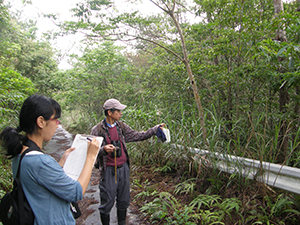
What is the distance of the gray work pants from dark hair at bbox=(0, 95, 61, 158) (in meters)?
1.81

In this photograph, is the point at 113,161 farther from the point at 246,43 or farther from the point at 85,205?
the point at 246,43

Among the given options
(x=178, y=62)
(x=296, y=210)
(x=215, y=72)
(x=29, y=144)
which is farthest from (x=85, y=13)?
(x=296, y=210)

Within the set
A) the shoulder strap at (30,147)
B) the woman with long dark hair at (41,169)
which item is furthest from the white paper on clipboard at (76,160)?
the shoulder strap at (30,147)

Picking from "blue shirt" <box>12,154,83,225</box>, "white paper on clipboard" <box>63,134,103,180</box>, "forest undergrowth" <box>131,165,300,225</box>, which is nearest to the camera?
"blue shirt" <box>12,154,83,225</box>

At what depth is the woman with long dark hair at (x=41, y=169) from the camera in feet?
4.67

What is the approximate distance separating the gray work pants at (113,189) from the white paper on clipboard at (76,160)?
1.32 meters

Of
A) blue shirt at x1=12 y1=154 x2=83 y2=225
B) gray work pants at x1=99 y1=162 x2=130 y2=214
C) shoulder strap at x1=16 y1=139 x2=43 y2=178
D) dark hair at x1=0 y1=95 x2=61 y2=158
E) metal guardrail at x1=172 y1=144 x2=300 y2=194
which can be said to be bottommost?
gray work pants at x1=99 y1=162 x2=130 y2=214

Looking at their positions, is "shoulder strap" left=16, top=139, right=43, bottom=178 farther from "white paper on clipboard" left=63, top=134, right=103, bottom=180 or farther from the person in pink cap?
the person in pink cap

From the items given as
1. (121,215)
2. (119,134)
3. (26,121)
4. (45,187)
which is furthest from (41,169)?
(121,215)

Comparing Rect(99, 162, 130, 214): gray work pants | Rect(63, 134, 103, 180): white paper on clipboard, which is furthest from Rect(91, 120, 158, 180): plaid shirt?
Rect(63, 134, 103, 180): white paper on clipboard

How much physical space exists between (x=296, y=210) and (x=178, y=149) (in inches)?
89.5

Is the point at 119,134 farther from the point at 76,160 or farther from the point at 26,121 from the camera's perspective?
the point at 26,121

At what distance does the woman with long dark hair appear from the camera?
4.67ft

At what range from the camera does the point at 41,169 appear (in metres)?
1.41
